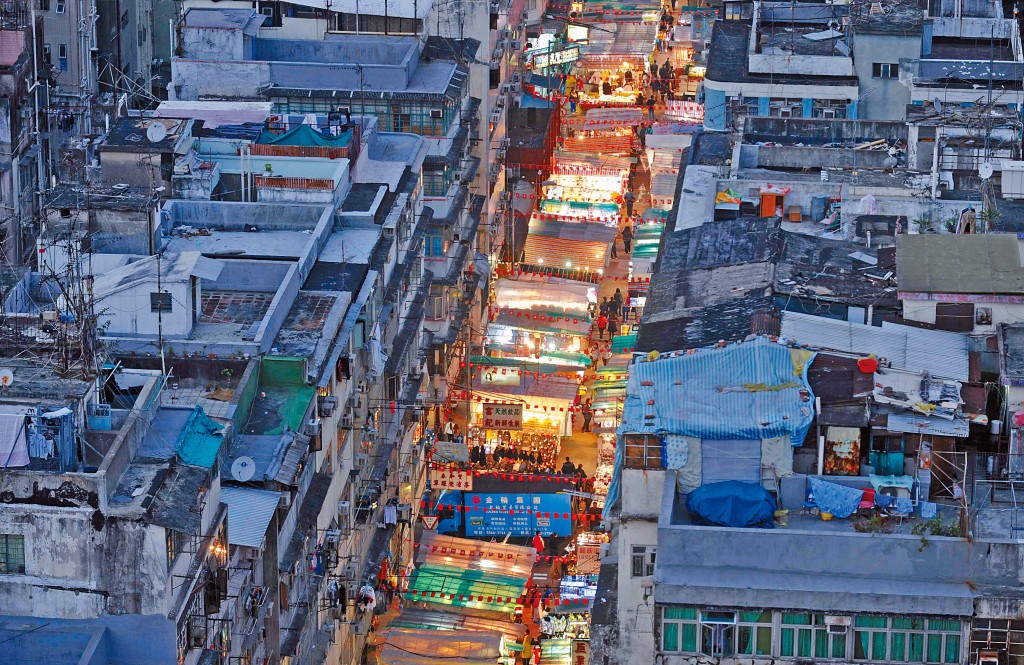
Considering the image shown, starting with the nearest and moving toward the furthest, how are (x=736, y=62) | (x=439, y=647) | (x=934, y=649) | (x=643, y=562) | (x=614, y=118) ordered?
(x=934, y=649)
(x=643, y=562)
(x=439, y=647)
(x=736, y=62)
(x=614, y=118)

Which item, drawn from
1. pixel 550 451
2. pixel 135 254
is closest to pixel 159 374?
pixel 135 254

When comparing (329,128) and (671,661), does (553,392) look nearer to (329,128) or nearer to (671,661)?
(329,128)

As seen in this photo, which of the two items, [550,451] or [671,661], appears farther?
[550,451]

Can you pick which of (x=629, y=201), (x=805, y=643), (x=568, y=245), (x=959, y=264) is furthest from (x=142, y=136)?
(x=629, y=201)

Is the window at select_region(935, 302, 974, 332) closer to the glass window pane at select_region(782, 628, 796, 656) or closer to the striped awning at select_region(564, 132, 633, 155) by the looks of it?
the glass window pane at select_region(782, 628, 796, 656)

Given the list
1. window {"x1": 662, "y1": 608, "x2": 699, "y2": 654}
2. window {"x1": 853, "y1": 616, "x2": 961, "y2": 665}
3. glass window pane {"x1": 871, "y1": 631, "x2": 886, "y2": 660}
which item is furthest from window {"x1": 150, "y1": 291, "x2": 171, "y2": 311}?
glass window pane {"x1": 871, "y1": 631, "x2": 886, "y2": 660}

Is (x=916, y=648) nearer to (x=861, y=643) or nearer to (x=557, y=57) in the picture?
(x=861, y=643)

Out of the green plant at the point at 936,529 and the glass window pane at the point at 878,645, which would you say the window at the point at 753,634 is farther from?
the green plant at the point at 936,529
